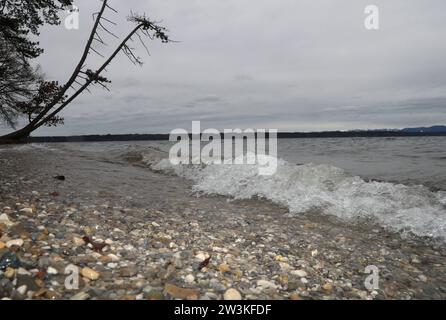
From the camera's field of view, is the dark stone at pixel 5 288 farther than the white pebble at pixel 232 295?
No

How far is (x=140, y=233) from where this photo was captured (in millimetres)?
6297

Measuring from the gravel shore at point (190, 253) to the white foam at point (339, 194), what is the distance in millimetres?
788

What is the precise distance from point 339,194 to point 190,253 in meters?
7.27

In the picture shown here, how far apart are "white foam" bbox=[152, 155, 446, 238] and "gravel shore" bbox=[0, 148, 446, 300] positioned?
2.59 ft

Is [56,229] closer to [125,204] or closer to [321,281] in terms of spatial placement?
[125,204]

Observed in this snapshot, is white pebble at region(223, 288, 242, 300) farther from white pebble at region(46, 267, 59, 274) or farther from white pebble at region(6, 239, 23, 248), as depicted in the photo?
white pebble at region(6, 239, 23, 248)

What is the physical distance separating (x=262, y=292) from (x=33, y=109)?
A: 383 inches

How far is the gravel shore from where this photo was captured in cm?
433

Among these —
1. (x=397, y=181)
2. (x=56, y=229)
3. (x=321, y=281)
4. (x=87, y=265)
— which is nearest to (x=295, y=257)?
(x=321, y=281)

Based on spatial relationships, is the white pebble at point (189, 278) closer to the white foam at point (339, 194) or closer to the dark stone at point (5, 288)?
the dark stone at point (5, 288)

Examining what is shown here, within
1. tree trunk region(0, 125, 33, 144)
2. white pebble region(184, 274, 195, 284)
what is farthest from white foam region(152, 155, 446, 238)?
tree trunk region(0, 125, 33, 144)

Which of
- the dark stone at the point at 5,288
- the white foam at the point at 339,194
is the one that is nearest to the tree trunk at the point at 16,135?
the dark stone at the point at 5,288

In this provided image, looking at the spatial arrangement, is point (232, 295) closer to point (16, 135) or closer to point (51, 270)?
point (51, 270)

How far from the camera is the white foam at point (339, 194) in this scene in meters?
8.70
